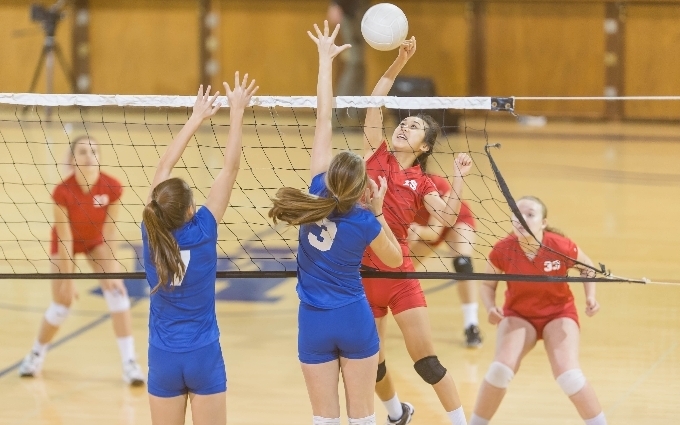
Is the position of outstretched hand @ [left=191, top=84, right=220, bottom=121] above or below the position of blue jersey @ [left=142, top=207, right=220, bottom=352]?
above

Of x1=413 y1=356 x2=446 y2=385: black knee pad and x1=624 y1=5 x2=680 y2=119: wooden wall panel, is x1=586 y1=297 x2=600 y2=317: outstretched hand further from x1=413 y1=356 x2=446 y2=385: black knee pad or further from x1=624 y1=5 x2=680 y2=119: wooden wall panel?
x1=624 y1=5 x2=680 y2=119: wooden wall panel

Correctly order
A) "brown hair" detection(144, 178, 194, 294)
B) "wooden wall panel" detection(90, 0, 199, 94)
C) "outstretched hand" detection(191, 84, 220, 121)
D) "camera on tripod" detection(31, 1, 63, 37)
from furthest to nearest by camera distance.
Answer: "wooden wall panel" detection(90, 0, 199, 94) → "camera on tripod" detection(31, 1, 63, 37) → "outstretched hand" detection(191, 84, 220, 121) → "brown hair" detection(144, 178, 194, 294)

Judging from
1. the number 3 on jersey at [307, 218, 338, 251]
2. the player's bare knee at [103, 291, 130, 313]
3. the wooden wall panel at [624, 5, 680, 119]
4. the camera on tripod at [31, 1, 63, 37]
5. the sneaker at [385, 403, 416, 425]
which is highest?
the camera on tripod at [31, 1, 63, 37]

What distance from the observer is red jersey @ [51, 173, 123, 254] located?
7.26m

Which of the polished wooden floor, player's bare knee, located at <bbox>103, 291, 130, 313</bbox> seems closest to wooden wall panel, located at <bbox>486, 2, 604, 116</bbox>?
the polished wooden floor

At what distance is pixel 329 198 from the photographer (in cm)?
472

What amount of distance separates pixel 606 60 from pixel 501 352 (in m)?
13.4

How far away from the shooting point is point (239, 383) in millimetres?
7141

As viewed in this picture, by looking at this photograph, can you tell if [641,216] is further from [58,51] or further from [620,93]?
[58,51]

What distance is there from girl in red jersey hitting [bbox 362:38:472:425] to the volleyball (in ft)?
0.33

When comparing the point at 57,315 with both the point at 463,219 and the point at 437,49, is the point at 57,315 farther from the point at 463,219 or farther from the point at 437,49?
the point at 437,49

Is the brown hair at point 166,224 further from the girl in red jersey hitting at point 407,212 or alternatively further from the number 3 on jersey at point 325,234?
the girl in red jersey hitting at point 407,212

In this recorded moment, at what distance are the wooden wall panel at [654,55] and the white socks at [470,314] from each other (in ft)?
36.2

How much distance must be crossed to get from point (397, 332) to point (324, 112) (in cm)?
359
